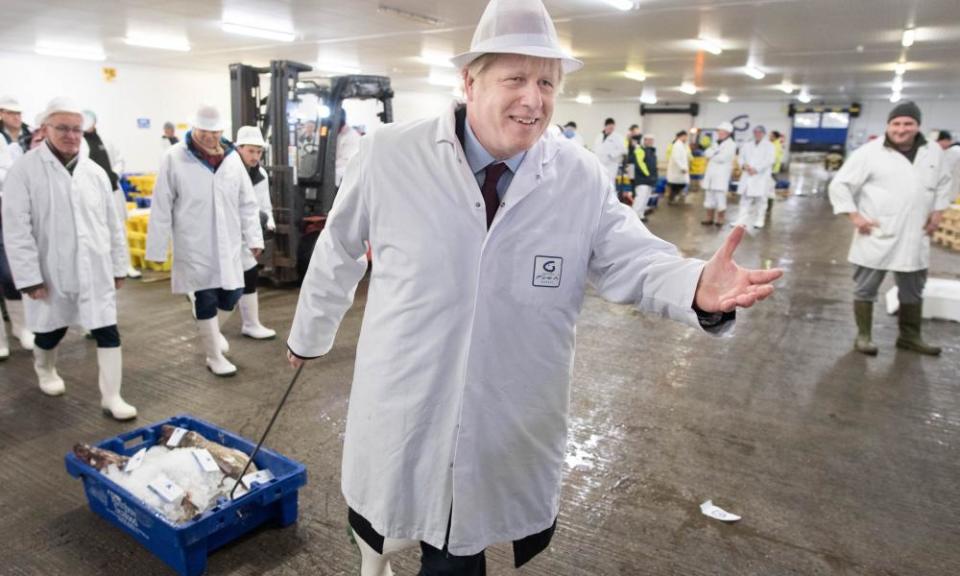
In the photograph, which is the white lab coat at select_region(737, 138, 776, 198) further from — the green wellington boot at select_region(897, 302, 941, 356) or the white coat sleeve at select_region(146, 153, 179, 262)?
the white coat sleeve at select_region(146, 153, 179, 262)

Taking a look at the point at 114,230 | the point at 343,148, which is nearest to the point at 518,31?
the point at 114,230

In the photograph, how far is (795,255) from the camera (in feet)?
32.2

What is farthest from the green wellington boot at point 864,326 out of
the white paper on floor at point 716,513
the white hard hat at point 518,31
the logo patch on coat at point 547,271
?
the white hard hat at point 518,31

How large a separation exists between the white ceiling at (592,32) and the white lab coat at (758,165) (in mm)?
2063

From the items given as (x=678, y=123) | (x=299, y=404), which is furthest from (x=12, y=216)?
(x=678, y=123)

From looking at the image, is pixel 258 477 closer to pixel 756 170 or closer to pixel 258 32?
pixel 258 32

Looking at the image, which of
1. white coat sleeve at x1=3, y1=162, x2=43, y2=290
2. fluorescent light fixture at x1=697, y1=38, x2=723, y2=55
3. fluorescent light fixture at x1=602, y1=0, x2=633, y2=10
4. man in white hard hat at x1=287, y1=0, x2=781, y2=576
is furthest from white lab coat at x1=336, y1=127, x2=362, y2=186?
fluorescent light fixture at x1=697, y1=38, x2=723, y2=55

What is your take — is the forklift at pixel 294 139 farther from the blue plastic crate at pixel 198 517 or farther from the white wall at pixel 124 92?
the white wall at pixel 124 92

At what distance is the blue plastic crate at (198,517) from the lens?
240 cm

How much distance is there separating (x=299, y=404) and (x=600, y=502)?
7.05ft

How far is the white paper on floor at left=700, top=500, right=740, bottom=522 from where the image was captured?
2979 millimetres

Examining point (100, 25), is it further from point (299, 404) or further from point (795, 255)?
Answer: point (795, 255)

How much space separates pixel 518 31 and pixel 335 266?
0.85 metres

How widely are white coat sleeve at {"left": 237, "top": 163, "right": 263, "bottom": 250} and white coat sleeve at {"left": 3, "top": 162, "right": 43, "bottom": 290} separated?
137cm
